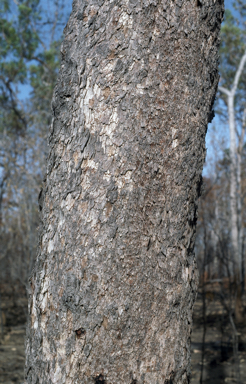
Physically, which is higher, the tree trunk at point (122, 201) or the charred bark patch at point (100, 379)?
the tree trunk at point (122, 201)

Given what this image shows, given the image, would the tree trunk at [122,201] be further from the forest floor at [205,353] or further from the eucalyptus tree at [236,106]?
the eucalyptus tree at [236,106]

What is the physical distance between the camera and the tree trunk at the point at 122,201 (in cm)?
95

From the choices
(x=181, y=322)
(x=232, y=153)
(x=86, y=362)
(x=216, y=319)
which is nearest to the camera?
(x=86, y=362)

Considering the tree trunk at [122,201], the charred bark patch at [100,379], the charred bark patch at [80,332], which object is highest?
the tree trunk at [122,201]

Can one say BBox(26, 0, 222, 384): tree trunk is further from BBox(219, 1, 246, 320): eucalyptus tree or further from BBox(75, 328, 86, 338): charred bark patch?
BBox(219, 1, 246, 320): eucalyptus tree

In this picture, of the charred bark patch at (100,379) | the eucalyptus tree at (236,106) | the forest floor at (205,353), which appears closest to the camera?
the charred bark patch at (100,379)

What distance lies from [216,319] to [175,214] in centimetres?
710

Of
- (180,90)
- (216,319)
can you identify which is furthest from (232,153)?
(180,90)

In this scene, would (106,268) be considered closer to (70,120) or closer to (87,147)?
(87,147)

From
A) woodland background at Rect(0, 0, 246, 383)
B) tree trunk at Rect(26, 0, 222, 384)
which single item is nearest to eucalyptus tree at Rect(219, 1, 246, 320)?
woodland background at Rect(0, 0, 246, 383)

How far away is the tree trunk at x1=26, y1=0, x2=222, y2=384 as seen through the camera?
37.4 inches

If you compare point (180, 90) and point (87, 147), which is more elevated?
point (180, 90)

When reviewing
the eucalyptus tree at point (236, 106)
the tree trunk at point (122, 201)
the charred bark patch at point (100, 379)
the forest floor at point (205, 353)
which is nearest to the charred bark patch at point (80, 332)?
the tree trunk at point (122, 201)

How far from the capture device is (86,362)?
3.05 feet
